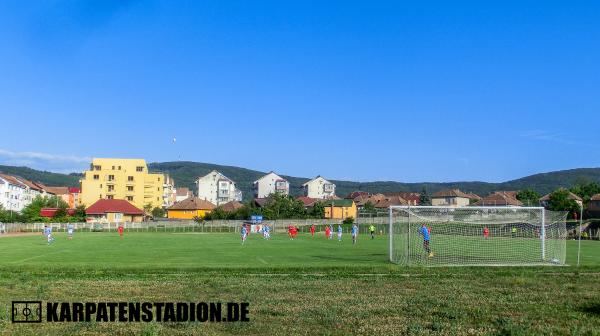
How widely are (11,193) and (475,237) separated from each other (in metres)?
147

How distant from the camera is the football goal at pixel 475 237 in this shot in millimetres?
29117

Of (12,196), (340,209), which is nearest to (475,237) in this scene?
(340,209)

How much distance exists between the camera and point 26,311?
1247cm

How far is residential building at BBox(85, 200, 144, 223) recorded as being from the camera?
123188mm

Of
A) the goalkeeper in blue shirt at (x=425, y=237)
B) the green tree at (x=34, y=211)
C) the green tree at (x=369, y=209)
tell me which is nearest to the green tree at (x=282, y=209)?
the green tree at (x=369, y=209)

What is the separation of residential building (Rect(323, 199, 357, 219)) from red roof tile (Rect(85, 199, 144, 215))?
50728 millimetres

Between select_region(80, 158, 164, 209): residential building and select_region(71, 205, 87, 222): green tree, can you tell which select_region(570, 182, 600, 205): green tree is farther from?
select_region(71, 205, 87, 222): green tree

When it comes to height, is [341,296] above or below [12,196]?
below

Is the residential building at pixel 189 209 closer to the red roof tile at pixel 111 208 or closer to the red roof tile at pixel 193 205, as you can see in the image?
the red roof tile at pixel 193 205

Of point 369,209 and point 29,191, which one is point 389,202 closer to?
point 369,209

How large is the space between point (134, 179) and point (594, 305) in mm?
145886

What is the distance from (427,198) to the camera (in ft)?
550

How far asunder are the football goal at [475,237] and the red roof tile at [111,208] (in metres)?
Answer: 97.2

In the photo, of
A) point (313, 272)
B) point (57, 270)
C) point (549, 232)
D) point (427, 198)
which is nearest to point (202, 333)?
point (313, 272)
